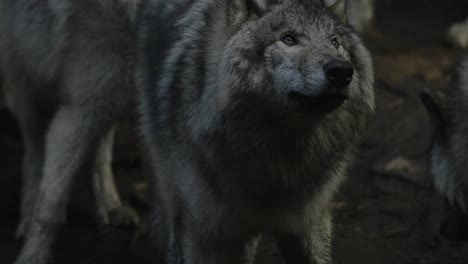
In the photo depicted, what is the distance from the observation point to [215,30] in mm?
3990

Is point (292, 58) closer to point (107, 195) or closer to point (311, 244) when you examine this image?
point (311, 244)

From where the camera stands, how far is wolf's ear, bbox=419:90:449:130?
491cm

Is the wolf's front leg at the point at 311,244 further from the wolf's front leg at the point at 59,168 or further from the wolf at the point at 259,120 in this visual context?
the wolf's front leg at the point at 59,168

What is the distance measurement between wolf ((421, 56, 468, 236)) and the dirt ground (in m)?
0.44

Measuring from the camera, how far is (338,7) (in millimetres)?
4000

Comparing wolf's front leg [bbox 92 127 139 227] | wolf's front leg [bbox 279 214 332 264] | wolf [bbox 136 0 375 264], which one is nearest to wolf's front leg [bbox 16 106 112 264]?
wolf's front leg [bbox 92 127 139 227]

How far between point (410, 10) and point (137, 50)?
4621mm

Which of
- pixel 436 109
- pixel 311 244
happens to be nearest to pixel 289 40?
pixel 311 244

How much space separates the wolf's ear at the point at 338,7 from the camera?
396cm

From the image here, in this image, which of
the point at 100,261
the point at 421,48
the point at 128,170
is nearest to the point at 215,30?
the point at 100,261

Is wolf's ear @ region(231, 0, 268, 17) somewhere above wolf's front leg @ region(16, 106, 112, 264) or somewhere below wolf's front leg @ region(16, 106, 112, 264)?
above

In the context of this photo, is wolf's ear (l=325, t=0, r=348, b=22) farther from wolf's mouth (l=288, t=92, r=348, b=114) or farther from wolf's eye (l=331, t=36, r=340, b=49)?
wolf's mouth (l=288, t=92, r=348, b=114)

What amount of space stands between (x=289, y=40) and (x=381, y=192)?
279 cm

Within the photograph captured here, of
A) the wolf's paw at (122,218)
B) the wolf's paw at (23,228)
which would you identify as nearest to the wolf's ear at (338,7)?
the wolf's paw at (122,218)
